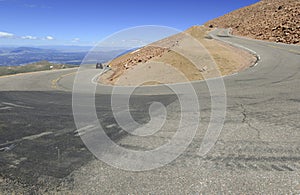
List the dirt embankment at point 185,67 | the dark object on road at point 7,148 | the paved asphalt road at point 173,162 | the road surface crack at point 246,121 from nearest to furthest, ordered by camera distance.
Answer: the paved asphalt road at point 173,162, the dark object on road at point 7,148, the road surface crack at point 246,121, the dirt embankment at point 185,67

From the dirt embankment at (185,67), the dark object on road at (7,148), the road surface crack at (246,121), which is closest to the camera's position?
the dark object on road at (7,148)

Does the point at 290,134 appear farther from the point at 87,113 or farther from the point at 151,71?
the point at 151,71

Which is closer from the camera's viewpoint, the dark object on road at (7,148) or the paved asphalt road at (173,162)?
the paved asphalt road at (173,162)

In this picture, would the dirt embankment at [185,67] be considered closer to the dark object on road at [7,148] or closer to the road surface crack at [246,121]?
the road surface crack at [246,121]

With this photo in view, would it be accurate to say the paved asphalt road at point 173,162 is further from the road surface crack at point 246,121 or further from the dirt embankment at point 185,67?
the dirt embankment at point 185,67

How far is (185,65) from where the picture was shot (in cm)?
1698

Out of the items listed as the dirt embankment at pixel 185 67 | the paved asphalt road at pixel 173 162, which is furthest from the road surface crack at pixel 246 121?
the dirt embankment at pixel 185 67

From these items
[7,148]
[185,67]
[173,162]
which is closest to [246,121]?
[173,162]

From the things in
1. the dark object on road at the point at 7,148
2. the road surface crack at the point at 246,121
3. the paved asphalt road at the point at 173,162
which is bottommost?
the dark object on road at the point at 7,148

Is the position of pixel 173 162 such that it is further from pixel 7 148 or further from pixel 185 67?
pixel 185 67

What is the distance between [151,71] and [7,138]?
13.5 metres

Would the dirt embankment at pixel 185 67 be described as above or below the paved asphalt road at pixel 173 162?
above

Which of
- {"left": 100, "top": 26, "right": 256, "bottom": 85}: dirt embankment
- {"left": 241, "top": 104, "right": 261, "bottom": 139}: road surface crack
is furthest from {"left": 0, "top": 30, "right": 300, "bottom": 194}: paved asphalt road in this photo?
{"left": 100, "top": 26, "right": 256, "bottom": 85}: dirt embankment

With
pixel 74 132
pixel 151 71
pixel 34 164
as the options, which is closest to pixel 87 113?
pixel 74 132
